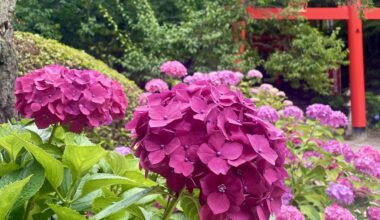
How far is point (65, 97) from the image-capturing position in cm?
142

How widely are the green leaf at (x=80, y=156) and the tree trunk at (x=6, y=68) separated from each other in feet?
3.00

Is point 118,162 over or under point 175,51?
over

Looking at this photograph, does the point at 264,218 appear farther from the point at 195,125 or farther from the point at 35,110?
the point at 35,110

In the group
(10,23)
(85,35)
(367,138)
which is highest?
(10,23)

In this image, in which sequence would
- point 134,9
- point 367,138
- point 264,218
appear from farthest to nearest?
point 367,138 < point 134,9 < point 264,218

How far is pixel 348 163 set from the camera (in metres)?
2.83

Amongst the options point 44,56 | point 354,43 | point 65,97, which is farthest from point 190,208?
point 354,43

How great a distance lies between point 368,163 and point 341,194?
229mm

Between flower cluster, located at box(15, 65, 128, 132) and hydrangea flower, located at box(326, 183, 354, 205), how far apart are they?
4.52ft

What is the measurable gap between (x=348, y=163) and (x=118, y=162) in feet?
5.56

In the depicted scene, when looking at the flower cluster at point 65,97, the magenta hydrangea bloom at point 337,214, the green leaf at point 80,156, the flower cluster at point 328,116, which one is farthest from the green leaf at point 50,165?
the flower cluster at point 328,116

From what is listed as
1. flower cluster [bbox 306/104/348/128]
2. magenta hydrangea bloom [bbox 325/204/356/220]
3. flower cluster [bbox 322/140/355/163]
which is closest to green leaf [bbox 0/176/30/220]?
magenta hydrangea bloom [bbox 325/204/356/220]

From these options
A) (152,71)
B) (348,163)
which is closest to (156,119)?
(348,163)

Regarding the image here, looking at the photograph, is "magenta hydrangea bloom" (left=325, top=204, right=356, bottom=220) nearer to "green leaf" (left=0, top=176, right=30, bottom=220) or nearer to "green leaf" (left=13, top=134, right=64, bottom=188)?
"green leaf" (left=13, top=134, right=64, bottom=188)
